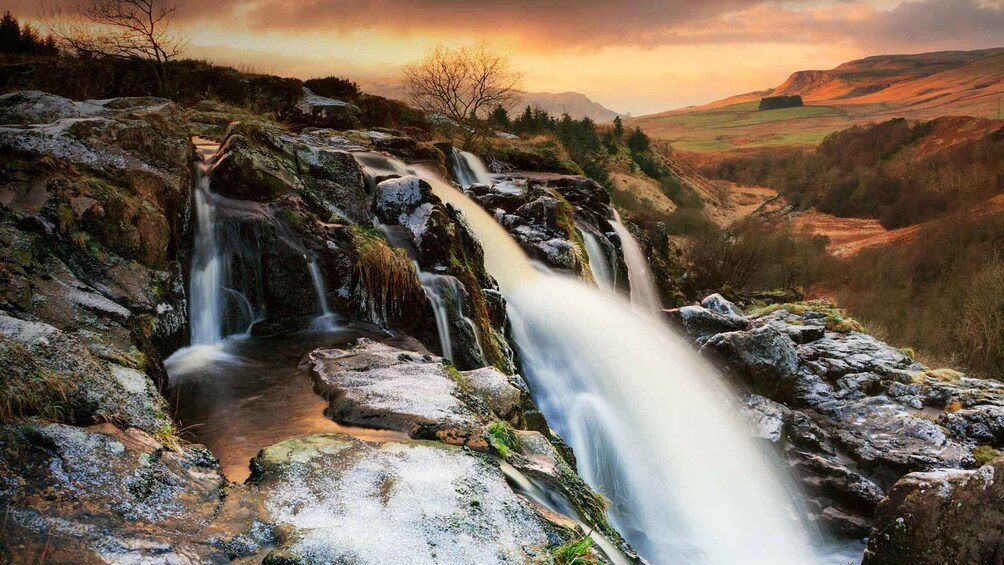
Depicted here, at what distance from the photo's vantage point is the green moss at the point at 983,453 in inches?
406

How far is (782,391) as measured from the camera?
12.6 m

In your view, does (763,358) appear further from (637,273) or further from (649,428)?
(637,273)

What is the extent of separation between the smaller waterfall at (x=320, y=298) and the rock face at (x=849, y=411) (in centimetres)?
850

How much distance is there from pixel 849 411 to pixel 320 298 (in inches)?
429

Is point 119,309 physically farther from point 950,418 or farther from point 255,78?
point 255,78

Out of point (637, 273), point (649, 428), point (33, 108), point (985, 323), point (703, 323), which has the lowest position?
point (985, 323)

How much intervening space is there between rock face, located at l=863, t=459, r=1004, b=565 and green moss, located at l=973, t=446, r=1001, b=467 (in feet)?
17.9

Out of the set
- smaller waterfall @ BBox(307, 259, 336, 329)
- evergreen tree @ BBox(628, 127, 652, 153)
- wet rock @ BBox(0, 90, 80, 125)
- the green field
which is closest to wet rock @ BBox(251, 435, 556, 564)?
smaller waterfall @ BBox(307, 259, 336, 329)

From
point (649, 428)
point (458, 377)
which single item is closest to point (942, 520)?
point (649, 428)

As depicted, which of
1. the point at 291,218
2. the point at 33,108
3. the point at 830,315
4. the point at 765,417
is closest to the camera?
the point at 291,218

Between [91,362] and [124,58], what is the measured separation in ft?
71.2

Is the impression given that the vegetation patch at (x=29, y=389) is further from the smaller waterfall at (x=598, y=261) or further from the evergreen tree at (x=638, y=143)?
the evergreen tree at (x=638, y=143)

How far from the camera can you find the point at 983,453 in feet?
34.4

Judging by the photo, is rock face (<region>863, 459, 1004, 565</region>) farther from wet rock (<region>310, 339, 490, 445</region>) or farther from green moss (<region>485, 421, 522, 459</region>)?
wet rock (<region>310, 339, 490, 445</region>)
